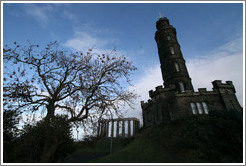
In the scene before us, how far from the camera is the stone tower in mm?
24906

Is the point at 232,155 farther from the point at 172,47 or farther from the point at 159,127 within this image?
the point at 172,47

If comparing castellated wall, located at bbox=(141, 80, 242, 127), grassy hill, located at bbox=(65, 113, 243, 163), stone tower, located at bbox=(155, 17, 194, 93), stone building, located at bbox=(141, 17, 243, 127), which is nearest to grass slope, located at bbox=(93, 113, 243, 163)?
grassy hill, located at bbox=(65, 113, 243, 163)

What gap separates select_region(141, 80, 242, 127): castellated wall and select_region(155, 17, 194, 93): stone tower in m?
2.34

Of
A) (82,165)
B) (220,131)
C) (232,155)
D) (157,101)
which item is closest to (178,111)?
(157,101)

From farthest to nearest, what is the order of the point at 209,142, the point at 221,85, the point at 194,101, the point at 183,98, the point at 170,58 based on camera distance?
the point at 170,58, the point at 183,98, the point at 221,85, the point at 194,101, the point at 209,142

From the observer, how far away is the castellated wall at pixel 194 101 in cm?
2051

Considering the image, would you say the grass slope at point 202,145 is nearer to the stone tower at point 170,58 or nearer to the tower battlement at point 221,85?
the tower battlement at point 221,85

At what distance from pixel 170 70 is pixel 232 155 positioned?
59.8 ft

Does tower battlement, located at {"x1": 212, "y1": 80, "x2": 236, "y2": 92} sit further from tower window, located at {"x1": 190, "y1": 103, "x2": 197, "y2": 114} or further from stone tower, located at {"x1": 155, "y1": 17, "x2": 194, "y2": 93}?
tower window, located at {"x1": 190, "y1": 103, "x2": 197, "y2": 114}

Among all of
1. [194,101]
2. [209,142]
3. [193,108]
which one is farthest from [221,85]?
[209,142]

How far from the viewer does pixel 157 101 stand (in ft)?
75.7

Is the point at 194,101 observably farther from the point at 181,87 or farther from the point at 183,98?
the point at 181,87

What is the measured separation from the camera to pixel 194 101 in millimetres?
21297

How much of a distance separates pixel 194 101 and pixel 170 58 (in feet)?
35.1
